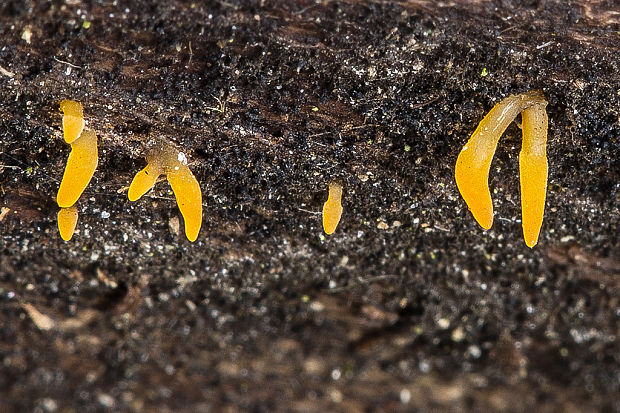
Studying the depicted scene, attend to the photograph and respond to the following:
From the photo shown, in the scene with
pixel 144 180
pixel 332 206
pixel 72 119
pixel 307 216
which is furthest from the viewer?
pixel 307 216

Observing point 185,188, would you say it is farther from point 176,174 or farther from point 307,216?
point 307,216

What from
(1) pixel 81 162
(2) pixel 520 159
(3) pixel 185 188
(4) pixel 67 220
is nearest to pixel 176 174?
(3) pixel 185 188

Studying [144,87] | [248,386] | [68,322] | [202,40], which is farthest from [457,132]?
[68,322]

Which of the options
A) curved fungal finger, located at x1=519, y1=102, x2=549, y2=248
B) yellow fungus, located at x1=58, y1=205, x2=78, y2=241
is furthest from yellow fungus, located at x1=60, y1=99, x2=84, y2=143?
curved fungal finger, located at x1=519, y1=102, x2=549, y2=248

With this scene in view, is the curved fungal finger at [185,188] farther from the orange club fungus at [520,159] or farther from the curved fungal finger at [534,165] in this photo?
the curved fungal finger at [534,165]

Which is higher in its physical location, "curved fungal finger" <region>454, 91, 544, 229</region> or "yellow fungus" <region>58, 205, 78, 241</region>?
"curved fungal finger" <region>454, 91, 544, 229</region>

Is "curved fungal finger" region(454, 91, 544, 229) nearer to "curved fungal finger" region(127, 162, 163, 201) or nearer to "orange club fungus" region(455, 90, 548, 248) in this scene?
"orange club fungus" region(455, 90, 548, 248)

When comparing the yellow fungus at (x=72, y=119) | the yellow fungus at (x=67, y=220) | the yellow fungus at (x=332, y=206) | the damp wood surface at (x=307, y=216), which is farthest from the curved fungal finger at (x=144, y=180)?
the yellow fungus at (x=332, y=206)
